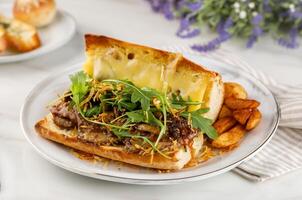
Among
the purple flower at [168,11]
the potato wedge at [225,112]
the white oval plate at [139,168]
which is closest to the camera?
the white oval plate at [139,168]

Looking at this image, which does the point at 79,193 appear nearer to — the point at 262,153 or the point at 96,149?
the point at 96,149

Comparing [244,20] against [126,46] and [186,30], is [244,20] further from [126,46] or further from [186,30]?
[126,46]

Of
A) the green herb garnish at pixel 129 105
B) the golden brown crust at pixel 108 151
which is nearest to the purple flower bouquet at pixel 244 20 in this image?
the green herb garnish at pixel 129 105

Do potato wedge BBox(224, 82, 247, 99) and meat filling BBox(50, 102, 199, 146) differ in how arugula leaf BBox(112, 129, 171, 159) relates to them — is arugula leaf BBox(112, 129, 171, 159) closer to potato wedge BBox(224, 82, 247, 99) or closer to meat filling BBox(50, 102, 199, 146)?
meat filling BBox(50, 102, 199, 146)

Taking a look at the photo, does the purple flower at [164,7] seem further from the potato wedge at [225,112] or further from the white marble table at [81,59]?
the potato wedge at [225,112]

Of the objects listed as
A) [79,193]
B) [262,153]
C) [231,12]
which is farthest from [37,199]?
[231,12]
